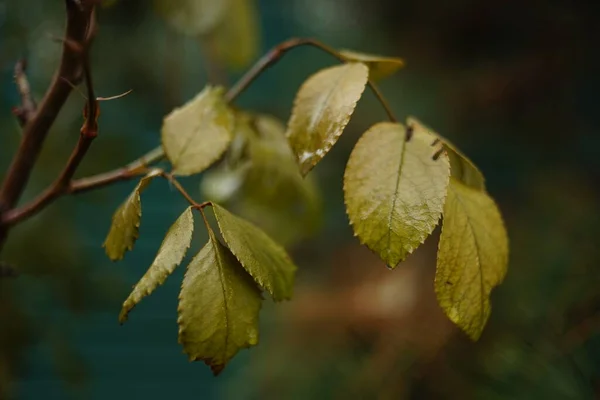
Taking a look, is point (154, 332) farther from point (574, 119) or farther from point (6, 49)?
point (574, 119)

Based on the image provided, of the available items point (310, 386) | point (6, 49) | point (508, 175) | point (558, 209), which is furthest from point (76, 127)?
point (508, 175)

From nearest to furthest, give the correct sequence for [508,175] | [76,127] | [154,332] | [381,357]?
[381,357], [76,127], [508,175], [154,332]

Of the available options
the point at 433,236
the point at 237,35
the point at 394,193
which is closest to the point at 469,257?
the point at 394,193

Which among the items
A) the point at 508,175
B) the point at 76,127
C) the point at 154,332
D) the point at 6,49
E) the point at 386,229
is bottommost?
the point at 154,332

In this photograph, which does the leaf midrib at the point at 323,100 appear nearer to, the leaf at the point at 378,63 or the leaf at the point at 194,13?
the leaf at the point at 378,63

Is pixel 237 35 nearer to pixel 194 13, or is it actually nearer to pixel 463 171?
pixel 194 13

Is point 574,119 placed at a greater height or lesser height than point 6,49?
lesser

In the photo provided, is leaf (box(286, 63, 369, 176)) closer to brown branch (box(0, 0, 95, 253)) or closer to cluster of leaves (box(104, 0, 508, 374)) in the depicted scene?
cluster of leaves (box(104, 0, 508, 374))
